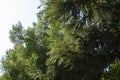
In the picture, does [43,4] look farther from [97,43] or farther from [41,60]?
[41,60]

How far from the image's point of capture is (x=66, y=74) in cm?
1460

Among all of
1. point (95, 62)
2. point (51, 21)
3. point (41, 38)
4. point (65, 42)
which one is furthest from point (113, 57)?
point (41, 38)

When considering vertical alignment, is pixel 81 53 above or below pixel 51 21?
below

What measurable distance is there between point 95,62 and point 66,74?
9.11ft

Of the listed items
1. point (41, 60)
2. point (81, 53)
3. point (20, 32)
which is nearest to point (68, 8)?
point (81, 53)

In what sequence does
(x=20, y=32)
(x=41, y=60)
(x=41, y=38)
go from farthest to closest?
1. (x=20, y=32)
2. (x=41, y=38)
3. (x=41, y=60)

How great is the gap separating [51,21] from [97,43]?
75.2 inches

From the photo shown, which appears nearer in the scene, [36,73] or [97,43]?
[97,43]

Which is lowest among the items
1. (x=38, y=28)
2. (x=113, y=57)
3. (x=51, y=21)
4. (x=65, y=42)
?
(x=113, y=57)

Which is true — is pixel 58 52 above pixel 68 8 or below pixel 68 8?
below

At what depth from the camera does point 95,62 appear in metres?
12.1

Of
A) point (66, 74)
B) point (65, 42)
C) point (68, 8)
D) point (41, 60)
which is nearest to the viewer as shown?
point (68, 8)

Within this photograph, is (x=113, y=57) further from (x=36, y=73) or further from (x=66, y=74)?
(x=36, y=73)

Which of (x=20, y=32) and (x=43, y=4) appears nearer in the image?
(x=43, y=4)
